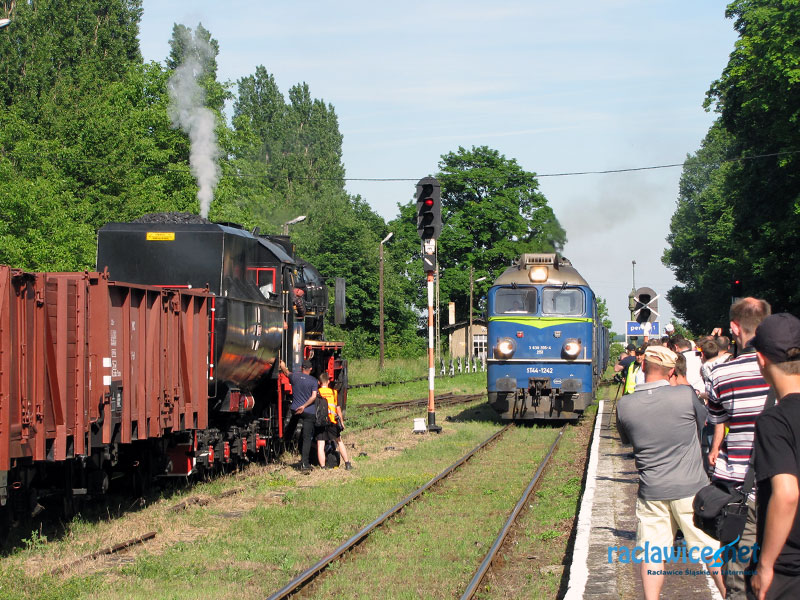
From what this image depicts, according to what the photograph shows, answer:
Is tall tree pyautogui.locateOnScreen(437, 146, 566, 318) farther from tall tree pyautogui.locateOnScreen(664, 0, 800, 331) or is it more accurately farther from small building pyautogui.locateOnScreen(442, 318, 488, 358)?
tall tree pyautogui.locateOnScreen(664, 0, 800, 331)

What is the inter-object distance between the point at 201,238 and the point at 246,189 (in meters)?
31.6

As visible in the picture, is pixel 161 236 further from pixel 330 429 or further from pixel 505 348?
pixel 505 348

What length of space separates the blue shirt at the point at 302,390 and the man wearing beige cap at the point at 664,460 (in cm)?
898

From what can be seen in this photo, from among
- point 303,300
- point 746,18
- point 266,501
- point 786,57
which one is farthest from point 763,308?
point 746,18

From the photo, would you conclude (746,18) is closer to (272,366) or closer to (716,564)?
(272,366)

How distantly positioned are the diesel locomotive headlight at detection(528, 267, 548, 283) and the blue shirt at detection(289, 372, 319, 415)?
8125mm

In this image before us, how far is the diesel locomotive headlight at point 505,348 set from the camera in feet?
68.8

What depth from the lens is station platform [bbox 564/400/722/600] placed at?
723 centimetres

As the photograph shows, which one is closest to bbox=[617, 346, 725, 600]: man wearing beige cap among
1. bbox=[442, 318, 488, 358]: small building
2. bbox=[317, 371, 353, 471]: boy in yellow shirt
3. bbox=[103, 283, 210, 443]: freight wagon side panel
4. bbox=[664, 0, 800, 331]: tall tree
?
bbox=[103, 283, 210, 443]: freight wagon side panel

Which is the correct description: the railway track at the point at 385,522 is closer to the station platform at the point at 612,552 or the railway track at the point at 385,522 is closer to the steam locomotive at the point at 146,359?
the station platform at the point at 612,552

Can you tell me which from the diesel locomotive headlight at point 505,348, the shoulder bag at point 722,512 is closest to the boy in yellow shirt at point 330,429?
the diesel locomotive headlight at point 505,348

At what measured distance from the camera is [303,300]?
16.9 meters

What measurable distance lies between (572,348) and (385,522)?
Answer: 1122cm

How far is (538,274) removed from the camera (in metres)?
21.4
